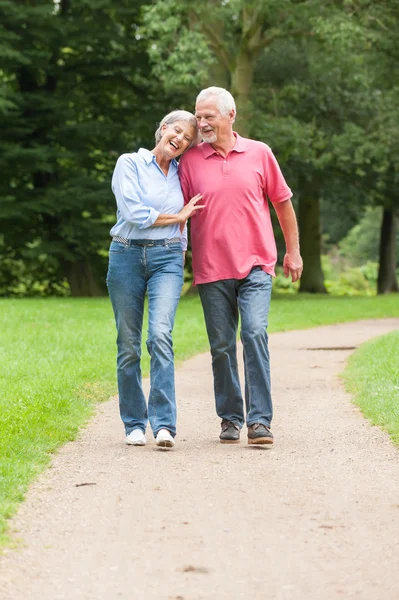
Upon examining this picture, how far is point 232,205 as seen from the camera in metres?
6.38

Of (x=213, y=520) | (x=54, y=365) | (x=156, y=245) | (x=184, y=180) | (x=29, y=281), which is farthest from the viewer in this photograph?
(x=29, y=281)

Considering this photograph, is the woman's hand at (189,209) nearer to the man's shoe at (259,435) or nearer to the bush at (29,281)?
the man's shoe at (259,435)

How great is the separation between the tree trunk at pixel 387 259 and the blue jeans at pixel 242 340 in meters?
29.9

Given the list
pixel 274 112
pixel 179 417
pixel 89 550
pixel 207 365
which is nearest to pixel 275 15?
pixel 274 112

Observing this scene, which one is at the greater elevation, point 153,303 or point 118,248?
point 118,248

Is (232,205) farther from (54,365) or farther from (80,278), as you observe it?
(80,278)

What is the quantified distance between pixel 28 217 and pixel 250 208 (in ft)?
66.2

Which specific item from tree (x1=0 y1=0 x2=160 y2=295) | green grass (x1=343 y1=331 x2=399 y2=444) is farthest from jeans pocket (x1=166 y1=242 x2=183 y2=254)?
tree (x1=0 y1=0 x2=160 y2=295)

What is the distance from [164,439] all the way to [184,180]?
1567mm

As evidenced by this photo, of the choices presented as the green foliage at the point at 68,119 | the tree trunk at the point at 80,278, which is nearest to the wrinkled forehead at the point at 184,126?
the green foliage at the point at 68,119

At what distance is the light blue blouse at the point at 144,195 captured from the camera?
6.21 m

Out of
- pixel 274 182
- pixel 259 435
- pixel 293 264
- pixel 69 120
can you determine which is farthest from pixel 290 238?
pixel 69 120

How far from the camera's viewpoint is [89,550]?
4195mm

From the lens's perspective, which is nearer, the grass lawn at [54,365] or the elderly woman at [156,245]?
the grass lawn at [54,365]
